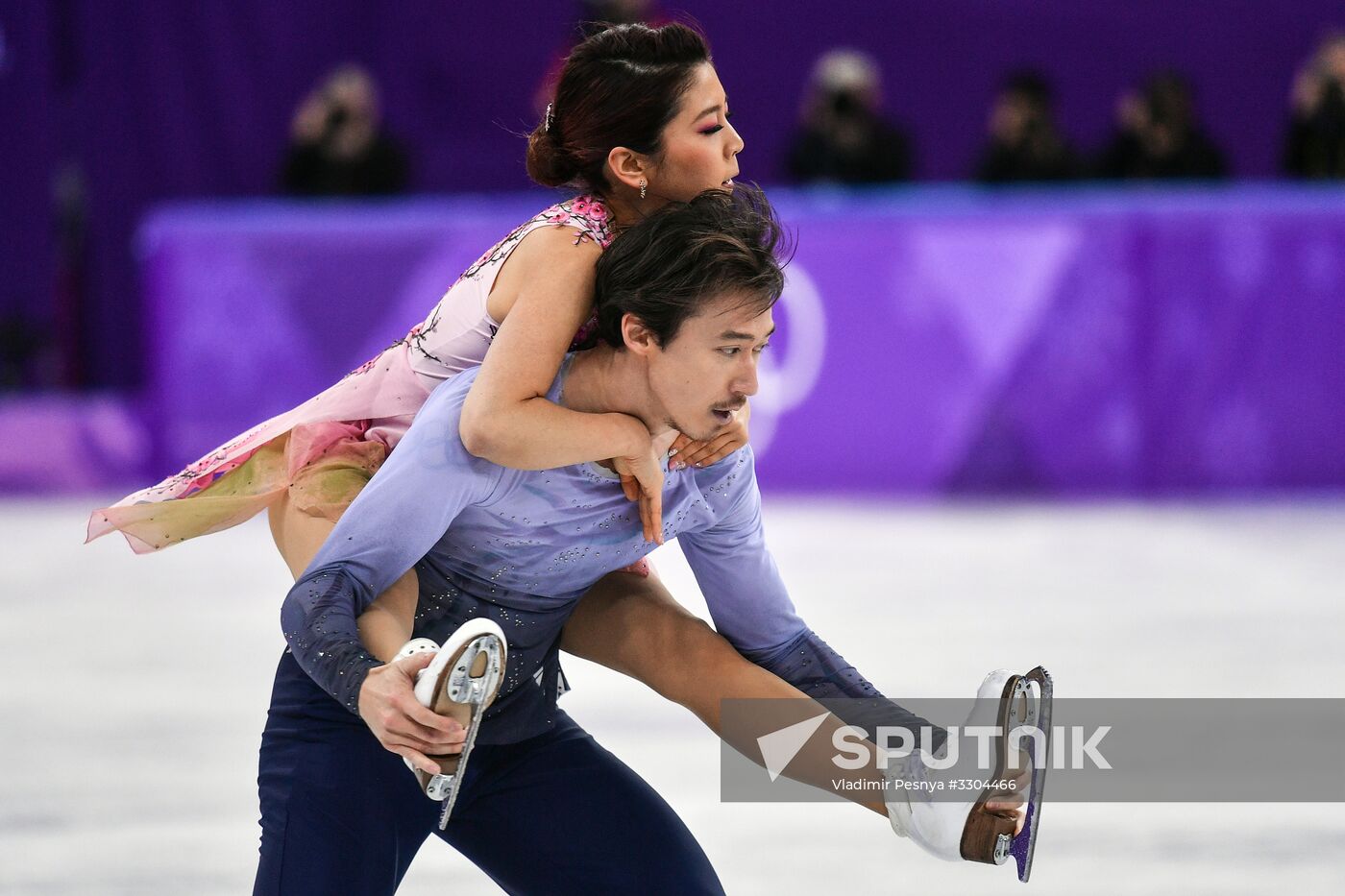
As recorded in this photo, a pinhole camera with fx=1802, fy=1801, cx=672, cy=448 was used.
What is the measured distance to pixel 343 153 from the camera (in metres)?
A: 8.88

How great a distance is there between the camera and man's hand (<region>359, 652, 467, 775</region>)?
1923 millimetres

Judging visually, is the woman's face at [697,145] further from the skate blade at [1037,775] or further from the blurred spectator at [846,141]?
the blurred spectator at [846,141]

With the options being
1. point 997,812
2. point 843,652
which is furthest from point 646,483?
point 843,652

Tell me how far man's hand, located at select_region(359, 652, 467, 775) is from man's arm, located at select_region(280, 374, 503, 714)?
14 cm

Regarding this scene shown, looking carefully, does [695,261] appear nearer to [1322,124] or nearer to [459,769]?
[459,769]

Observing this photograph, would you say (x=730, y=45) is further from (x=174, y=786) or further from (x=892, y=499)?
(x=174, y=786)

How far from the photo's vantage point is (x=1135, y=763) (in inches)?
159

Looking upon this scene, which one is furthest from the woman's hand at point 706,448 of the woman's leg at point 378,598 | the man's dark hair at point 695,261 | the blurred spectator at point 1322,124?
the blurred spectator at point 1322,124

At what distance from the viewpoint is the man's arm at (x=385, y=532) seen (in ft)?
6.97

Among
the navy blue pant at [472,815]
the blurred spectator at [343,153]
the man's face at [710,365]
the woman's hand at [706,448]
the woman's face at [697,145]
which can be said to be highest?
the blurred spectator at [343,153]

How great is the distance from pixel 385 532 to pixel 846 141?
6.87 meters

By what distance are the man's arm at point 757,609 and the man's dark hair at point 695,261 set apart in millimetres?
290

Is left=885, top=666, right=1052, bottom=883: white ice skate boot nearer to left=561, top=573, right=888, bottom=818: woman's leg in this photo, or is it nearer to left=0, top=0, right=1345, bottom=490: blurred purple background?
left=561, top=573, right=888, bottom=818: woman's leg

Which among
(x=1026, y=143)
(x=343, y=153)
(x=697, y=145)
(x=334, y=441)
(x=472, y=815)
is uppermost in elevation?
(x=1026, y=143)
